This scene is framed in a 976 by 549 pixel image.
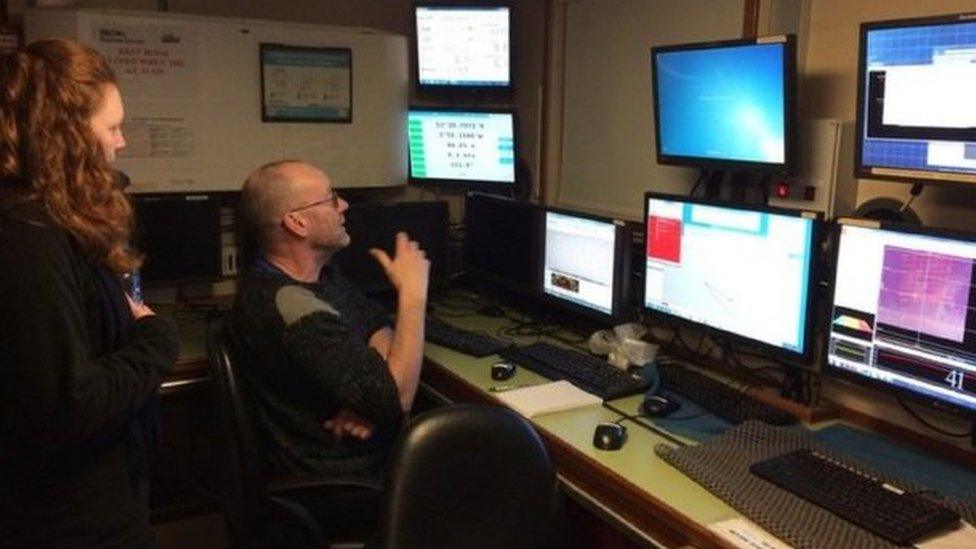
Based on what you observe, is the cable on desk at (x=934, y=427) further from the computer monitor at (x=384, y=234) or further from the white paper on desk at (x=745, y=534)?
the computer monitor at (x=384, y=234)

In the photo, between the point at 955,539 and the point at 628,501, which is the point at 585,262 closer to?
the point at 628,501

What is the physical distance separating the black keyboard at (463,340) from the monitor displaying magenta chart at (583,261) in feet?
0.92

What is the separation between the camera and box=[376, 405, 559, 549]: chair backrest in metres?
1.43

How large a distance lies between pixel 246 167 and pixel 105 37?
61 centimetres

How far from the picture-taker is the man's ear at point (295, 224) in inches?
80.7

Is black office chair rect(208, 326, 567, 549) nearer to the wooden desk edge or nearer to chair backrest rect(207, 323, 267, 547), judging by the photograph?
the wooden desk edge

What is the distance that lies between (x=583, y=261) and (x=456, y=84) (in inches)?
43.6

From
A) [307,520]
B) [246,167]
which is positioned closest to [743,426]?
[307,520]

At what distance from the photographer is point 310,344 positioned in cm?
187

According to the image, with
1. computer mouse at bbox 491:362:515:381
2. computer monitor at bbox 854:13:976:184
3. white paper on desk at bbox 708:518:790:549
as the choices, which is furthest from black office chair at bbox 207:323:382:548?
computer monitor at bbox 854:13:976:184

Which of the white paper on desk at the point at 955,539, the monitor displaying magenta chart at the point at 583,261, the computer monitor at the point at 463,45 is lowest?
the white paper on desk at the point at 955,539

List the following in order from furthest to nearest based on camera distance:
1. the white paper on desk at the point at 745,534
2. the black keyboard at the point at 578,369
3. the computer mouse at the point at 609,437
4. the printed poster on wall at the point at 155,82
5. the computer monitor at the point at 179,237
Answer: the computer monitor at the point at 179,237 → the printed poster on wall at the point at 155,82 → the black keyboard at the point at 578,369 → the computer mouse at the point at 609,437 → the white paper on desk at the point at 745,534

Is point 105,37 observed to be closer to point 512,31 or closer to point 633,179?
point 512,31

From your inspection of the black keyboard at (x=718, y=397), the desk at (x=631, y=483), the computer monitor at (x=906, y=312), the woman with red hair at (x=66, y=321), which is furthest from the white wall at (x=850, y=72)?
the woman with red hair at (x=66, y=321)
